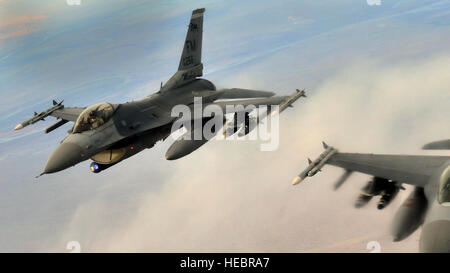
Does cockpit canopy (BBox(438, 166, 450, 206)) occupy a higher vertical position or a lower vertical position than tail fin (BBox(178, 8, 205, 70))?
lower

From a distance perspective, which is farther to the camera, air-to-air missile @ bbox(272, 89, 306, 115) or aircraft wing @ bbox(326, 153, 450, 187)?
air-to-air missile @ bbox(272, 89, 306, 115)

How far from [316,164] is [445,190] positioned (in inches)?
146

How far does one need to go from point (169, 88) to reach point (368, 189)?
38.3 ft

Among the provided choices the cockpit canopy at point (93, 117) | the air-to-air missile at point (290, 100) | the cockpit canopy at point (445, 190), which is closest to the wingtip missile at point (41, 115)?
the cockpit canopy at point (93, 117)

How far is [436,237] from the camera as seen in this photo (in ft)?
31.2

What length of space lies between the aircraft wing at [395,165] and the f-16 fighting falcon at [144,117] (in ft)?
18.2

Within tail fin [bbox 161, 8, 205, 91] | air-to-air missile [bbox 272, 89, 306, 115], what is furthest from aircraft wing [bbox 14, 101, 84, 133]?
air-to-air missile [bbox 272, 89, 306, 115]

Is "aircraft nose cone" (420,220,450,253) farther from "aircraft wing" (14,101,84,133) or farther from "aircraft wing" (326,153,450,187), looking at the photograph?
"aircraft wing" (14,101,84,133)

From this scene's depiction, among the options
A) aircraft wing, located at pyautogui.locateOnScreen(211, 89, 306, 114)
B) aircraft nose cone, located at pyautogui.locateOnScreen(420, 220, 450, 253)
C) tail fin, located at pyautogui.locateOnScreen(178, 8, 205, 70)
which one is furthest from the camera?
tail fin, located at pyautogui.locateOnScreen(178, 8, 205, 70)

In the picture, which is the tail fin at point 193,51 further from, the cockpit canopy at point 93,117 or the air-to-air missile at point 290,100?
the cockpit canopy at point 93,117

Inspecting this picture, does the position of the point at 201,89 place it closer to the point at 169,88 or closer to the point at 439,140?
the point at 169,88

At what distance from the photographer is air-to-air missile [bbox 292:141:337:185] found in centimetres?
1235

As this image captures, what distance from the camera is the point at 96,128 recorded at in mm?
17109

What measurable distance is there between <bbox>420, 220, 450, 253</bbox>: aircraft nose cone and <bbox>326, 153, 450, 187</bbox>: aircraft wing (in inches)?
148
